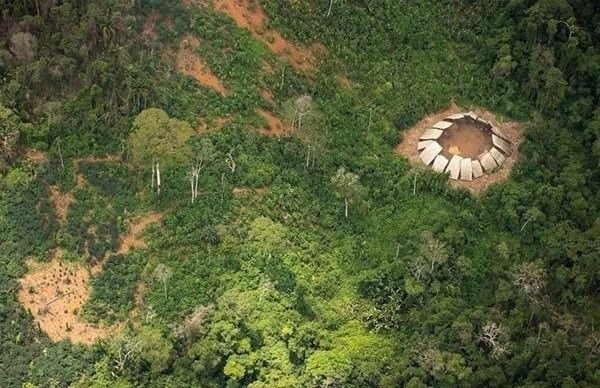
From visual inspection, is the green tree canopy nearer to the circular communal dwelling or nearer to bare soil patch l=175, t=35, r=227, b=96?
bare soil patch l=175, t=35, r=227, b=96

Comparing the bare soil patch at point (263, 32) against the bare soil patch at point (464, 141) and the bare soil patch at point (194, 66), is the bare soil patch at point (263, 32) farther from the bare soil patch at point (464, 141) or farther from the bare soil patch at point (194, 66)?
the bare soil patch at point (464, 141)

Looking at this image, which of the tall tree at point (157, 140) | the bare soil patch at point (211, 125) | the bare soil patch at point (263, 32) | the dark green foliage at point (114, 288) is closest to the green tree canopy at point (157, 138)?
the tall tree at point (157, 140)

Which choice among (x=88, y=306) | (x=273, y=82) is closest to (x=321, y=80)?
(x=273, y=82)

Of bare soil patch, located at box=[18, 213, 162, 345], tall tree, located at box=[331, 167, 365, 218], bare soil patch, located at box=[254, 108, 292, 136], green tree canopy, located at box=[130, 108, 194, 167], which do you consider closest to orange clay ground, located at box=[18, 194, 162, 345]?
bare soil patch, located at box=[18, 213, 162, 345]

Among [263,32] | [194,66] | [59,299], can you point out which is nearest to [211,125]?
[194,66]

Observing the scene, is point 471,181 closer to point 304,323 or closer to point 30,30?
point 304,323

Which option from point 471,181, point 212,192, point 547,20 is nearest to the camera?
point 212,192
